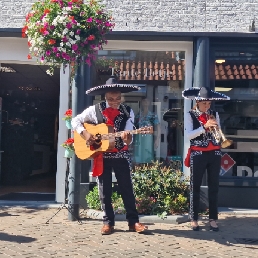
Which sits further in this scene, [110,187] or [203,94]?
[203,94]

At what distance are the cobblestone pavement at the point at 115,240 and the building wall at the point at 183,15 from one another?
3286 millimetres

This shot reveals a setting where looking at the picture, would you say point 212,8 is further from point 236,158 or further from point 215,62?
point 236,158

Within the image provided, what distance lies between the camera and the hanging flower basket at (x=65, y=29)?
6.35 m

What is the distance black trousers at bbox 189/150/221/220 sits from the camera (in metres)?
6.55

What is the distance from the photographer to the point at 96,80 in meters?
8.41

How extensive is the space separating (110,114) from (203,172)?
151cm

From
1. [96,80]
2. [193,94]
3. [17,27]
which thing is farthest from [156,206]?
[17,27]

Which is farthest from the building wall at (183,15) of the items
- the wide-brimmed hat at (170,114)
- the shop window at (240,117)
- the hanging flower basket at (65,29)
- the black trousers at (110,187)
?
the black trousers at (110,187)

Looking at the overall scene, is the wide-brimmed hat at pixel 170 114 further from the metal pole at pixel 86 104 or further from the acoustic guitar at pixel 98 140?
the acoustic guitar at pixel 98 140

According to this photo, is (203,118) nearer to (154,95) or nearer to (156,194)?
(156,194)

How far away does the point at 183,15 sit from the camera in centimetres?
830

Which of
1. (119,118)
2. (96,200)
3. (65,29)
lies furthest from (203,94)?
(96,200)

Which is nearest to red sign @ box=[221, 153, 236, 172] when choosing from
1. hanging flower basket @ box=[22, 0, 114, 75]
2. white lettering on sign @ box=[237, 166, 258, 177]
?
white lettering on sign @ box=[237, 166, 258, 177]

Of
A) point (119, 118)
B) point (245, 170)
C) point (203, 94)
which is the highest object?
point (203, 94)
